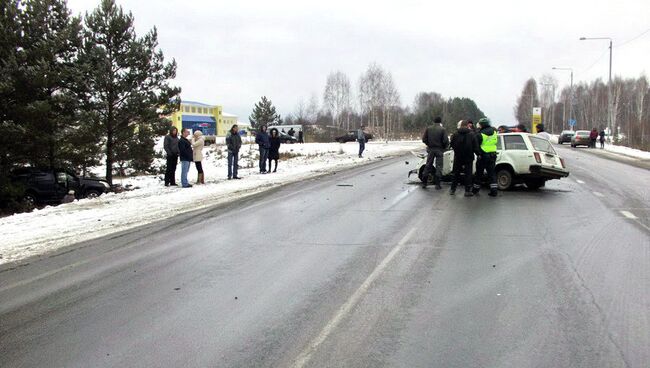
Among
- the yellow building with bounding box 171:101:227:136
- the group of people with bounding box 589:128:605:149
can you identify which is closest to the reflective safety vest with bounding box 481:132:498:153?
the group of people with bounding box 589:128:605:149

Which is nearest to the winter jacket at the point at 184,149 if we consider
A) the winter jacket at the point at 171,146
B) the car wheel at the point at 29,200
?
the winter jacket at the point at 171,146

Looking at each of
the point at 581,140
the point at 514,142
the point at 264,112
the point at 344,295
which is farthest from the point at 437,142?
the point at 264,112

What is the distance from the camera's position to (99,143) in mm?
23953

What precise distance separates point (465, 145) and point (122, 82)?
53.1 feet

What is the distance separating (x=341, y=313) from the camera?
4.82 m

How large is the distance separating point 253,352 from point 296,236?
4.51 meters

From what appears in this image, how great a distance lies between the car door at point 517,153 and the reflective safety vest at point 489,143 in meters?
0.86

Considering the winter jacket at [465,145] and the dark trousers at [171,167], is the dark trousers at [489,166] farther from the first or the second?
the dark trousers at [171,167]

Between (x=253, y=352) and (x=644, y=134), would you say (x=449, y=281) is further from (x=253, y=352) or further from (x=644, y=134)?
(x=644, y=134)

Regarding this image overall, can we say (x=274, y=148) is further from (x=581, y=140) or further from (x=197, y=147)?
(x=581, y=140)

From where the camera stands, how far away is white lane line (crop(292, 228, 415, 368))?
3895 millimetres

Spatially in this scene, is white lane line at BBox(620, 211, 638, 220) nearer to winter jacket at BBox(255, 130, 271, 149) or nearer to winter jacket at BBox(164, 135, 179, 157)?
winter jacket at BBox(164, 135, 179, 157)

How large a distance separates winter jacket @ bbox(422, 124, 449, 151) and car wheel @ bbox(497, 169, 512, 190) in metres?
1.59

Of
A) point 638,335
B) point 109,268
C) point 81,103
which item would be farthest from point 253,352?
point 81,103
